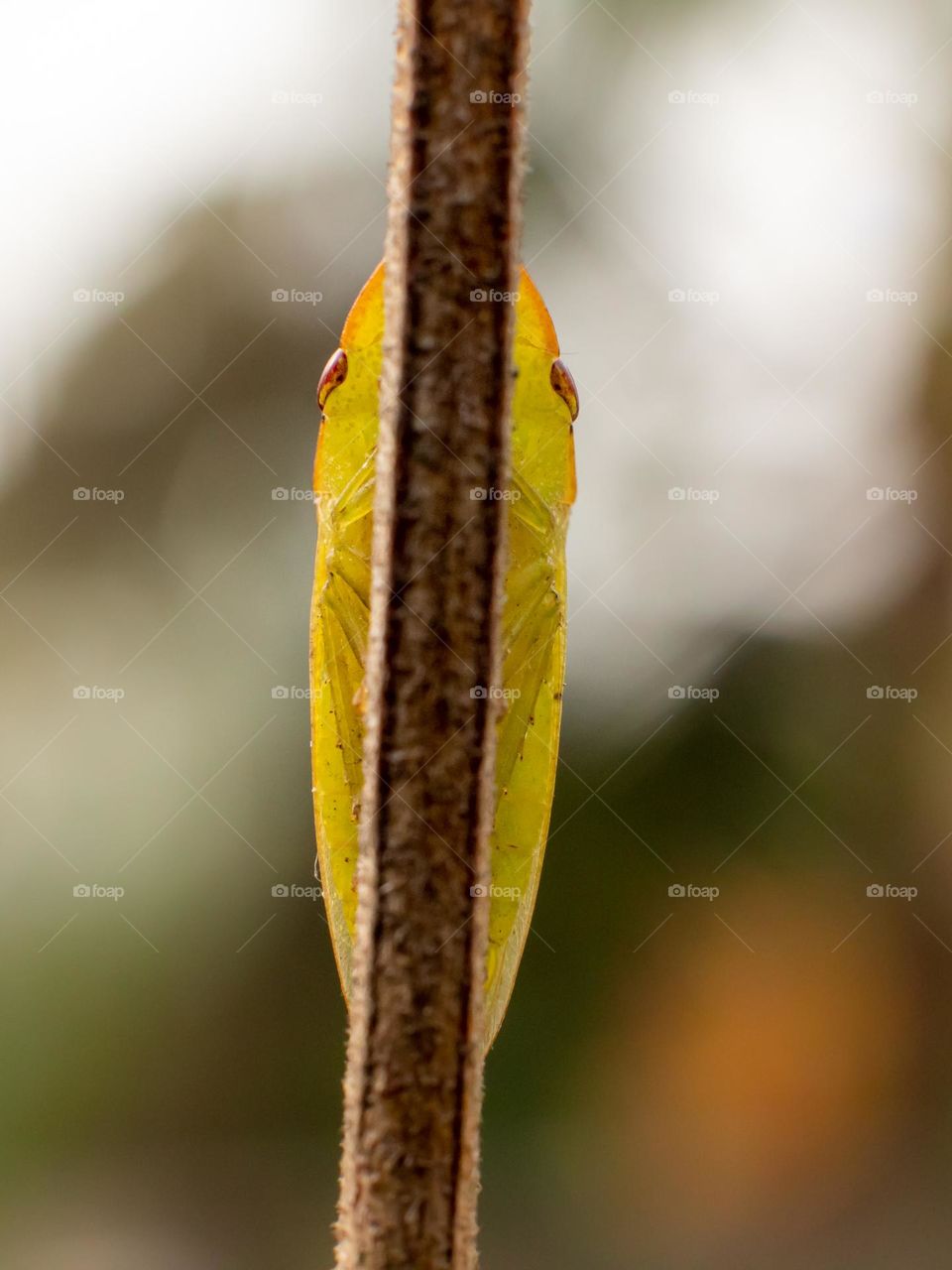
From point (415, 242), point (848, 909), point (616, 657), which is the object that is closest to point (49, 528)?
point (616, 657)

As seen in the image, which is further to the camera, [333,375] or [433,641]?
[333,375]

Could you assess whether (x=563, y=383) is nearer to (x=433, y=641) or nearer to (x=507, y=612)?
(x=507, y=612)

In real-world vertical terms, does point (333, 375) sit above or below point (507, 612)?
above

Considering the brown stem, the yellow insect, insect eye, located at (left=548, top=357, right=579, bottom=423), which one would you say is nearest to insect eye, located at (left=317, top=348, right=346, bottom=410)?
the yellow insect

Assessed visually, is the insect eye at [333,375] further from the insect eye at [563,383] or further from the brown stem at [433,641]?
the brown stem at [433,641]

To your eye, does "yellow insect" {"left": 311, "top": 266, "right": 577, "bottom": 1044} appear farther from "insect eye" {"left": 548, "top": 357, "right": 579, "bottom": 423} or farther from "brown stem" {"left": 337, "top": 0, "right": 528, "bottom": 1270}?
"brown stem" {"left": 337, "top": 0, "right": 528, "bottom": 1270}

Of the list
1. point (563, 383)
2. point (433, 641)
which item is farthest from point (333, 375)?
point (433, 641)

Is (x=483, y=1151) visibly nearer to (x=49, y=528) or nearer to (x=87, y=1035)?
(x=87, y=1035)
